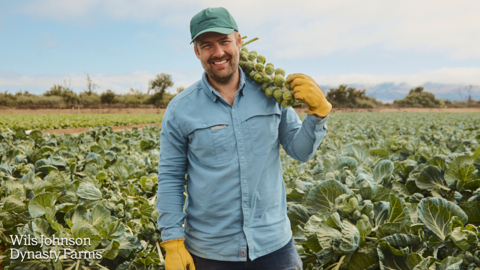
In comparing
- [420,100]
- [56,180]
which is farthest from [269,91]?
[420,100]

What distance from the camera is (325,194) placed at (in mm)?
2020

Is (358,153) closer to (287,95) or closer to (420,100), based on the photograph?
(287,95)

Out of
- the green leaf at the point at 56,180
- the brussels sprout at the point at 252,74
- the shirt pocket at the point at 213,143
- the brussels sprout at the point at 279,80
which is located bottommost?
the green leaf at the point at 56,180

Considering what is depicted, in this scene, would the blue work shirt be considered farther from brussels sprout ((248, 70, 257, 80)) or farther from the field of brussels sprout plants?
the field of brussels sprout plants

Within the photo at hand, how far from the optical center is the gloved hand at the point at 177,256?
1.66m

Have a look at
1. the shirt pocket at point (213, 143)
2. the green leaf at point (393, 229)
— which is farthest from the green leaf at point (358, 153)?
the shirt pocket at point (213, 143)

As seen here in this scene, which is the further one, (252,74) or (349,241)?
(252,74)

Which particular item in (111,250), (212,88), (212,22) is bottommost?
(111,250)

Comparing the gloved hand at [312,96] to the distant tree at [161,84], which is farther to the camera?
the distant tree at [161,84]

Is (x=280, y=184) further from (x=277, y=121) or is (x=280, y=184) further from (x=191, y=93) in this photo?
(x=191, y=93)

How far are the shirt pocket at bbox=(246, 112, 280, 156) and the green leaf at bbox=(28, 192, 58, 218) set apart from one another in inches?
68.8

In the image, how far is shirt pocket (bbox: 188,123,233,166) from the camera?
1.70m

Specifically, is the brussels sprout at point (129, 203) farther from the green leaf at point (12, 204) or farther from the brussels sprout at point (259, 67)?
the brussels sprout at point (259, 67)

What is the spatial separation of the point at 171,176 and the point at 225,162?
37 cm
